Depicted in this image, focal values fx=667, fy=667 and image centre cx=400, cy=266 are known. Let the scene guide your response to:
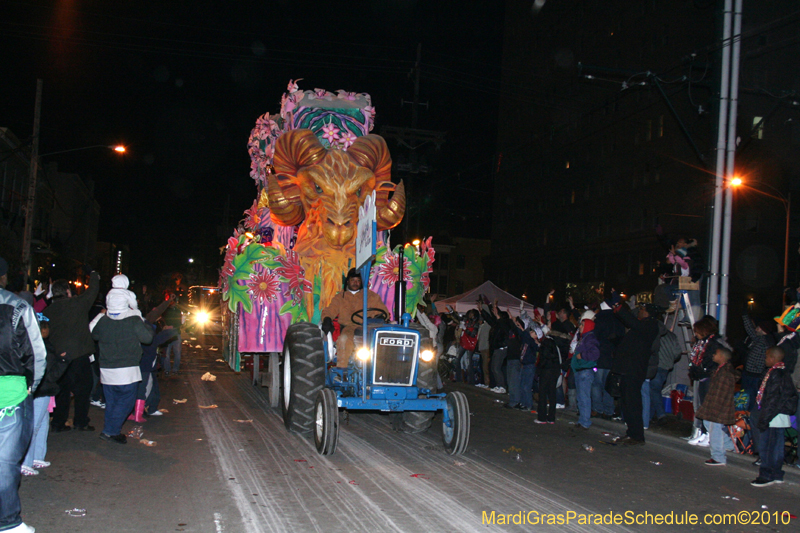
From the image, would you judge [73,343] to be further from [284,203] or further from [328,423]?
[284,203]

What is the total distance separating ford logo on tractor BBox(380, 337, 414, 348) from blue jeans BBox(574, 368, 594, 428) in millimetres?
3518

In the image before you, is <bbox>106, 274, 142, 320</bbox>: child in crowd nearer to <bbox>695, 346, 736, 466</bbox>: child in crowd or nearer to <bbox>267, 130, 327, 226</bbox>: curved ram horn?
<bbox>267, 130, 327, 226</bbox>: curved ram horn

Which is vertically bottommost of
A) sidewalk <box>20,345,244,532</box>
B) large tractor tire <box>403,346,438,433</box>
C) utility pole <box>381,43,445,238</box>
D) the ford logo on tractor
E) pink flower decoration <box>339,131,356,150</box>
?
sidewalk <box>20,345,244,532</box>

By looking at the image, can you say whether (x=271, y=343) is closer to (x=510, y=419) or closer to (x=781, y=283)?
(x=510, y=419)

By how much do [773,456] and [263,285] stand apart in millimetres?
→ 6979

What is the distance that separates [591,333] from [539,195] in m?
44.0

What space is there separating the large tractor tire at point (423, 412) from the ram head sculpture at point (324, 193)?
2.67m

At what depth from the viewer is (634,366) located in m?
8.83

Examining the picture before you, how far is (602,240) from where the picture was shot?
43.0 metres

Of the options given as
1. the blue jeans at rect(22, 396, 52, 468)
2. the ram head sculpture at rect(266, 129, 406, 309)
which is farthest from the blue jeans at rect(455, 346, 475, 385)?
the blue jeans at rect(22, 396, 52, 468)

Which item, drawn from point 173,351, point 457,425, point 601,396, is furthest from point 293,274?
point 173,351

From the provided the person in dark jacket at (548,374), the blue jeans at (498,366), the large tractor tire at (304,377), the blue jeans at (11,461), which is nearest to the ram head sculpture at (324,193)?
Answer: the large tractor tire at (304,377)

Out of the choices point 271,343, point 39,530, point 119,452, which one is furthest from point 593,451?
point 39,530

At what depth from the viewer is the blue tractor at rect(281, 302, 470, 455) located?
289 inches
